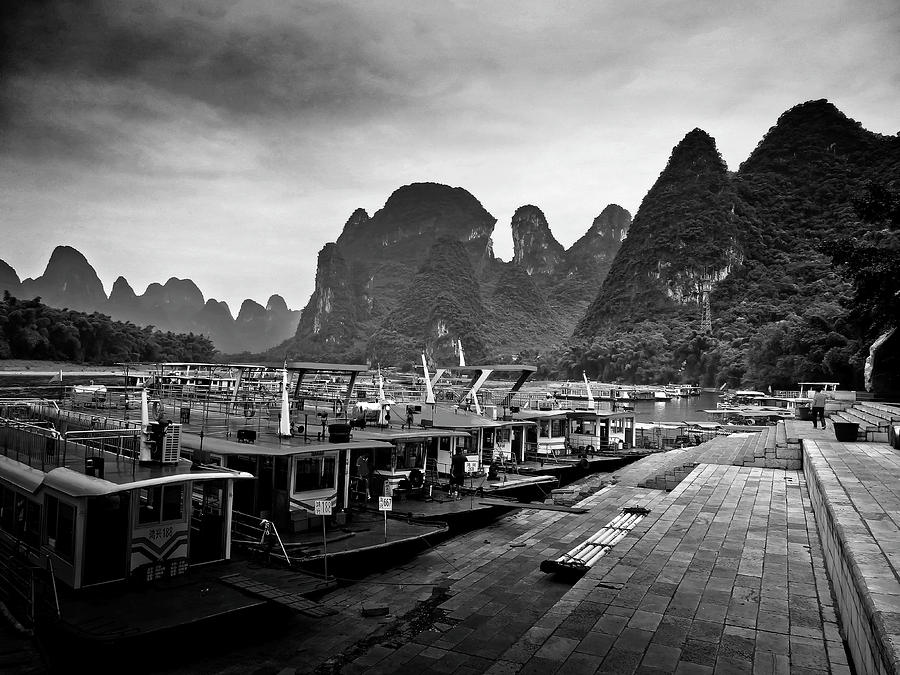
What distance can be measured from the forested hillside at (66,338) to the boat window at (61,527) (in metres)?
56.9

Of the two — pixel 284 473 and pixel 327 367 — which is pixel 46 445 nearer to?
pixel 284 473

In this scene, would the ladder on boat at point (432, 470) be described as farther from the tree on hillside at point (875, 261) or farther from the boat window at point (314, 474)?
the tree on hillside at point (875, 261)

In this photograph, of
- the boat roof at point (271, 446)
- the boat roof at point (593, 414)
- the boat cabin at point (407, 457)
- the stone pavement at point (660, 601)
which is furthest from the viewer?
the boat roof at point (593, 414)

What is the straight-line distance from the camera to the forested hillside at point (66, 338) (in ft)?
179

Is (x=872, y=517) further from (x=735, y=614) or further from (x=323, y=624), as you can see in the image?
(x=323, y=624)

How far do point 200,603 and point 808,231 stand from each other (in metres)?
167

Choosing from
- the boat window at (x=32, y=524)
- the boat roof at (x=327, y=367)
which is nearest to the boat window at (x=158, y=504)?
the boat window at (x=32, y=524)

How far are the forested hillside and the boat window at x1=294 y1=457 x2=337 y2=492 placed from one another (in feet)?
185

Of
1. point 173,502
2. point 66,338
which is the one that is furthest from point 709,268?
point 173,502

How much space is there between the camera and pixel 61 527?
7957 millimetres

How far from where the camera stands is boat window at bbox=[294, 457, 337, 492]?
37.3ft

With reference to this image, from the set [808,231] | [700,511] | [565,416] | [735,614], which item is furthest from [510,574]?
[808,231]

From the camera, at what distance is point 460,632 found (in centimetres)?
736

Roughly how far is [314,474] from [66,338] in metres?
60.0
